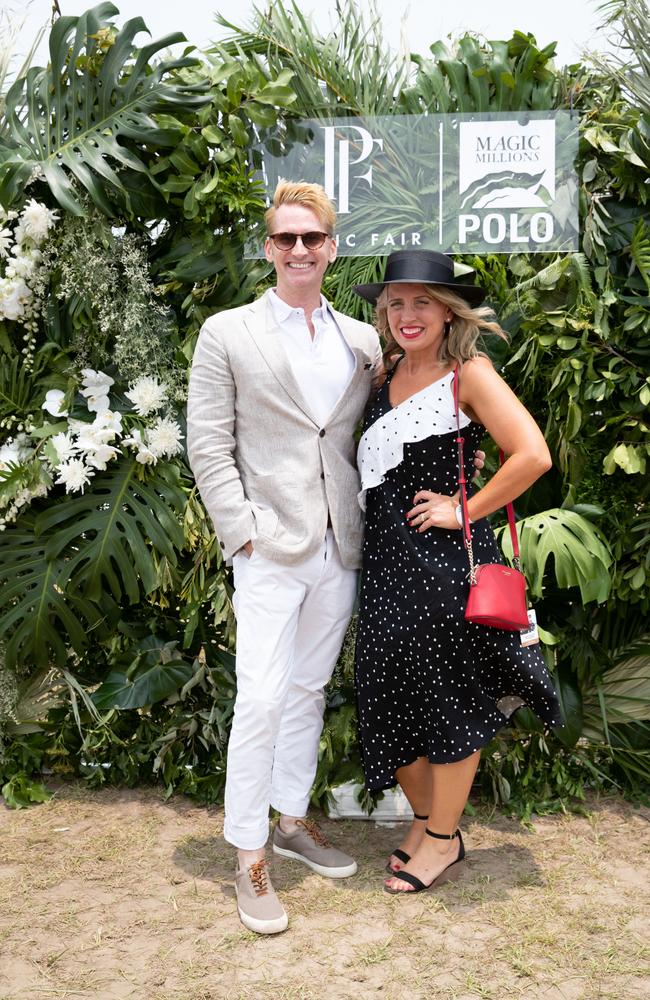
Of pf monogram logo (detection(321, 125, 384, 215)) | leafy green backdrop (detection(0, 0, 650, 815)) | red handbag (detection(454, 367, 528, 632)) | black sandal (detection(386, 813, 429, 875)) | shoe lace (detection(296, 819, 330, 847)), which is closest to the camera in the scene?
red handbag (detection(454, 367, 528, 632))

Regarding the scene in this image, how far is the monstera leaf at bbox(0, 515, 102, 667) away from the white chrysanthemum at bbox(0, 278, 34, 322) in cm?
77

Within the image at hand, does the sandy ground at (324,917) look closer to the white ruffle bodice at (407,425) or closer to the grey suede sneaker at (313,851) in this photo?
the grey suede sneaker at (313,851)

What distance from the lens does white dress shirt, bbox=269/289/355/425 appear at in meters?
3.00

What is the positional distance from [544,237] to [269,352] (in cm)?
133

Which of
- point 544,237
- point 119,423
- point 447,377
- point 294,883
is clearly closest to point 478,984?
point 294,883

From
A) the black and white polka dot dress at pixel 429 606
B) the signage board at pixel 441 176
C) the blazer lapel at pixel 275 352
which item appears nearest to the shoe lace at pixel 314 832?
the black and white polka dot dress at pixel 429 606

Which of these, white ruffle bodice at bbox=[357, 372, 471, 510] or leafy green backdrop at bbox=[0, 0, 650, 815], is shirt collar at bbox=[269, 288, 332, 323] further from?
leafy green backdrop at bbox=[0, 0, 650, 815]

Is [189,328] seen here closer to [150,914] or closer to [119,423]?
[119,423]

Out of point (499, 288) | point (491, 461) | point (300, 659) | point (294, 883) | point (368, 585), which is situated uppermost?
point (499, 288)

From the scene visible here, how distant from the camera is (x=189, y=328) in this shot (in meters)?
3.80

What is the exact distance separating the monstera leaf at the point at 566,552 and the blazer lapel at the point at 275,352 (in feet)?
3.27

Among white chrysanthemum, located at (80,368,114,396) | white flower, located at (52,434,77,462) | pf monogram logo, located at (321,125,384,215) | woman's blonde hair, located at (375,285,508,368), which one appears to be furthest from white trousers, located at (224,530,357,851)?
pf monogram logo, located at (321,125,384,215)

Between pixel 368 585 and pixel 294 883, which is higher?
A: pixel 368 585

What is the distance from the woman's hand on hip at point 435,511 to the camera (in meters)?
2.93
